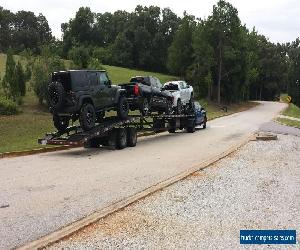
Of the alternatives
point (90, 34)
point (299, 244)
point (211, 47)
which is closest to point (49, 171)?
point (299, 244)

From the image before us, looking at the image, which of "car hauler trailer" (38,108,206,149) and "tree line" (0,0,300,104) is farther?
"tree line" (0,0,300,104)


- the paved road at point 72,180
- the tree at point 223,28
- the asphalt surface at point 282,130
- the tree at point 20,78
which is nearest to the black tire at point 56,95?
the paved road at point 72,180

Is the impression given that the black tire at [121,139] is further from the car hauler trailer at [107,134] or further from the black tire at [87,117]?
the black tire at [87,117]

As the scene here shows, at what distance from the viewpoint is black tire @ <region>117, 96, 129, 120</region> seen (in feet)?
67.3

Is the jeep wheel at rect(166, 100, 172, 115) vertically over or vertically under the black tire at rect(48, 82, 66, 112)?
under

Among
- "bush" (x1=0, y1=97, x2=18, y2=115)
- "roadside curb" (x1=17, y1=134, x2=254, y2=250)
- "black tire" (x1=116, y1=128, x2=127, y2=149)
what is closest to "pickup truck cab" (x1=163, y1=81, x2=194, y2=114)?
"black tire" (x1=116, y1=128, x2=127, y2=149)

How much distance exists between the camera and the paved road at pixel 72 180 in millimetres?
8500

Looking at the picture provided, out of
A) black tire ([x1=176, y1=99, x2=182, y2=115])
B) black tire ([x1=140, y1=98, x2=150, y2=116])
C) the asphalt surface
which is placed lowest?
the asphalt surface

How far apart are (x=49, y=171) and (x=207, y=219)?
6.35 meters

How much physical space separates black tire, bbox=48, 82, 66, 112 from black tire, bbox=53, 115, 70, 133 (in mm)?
643

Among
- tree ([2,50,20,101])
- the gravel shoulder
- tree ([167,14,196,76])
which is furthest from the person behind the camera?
tree ([167,14,196,76])

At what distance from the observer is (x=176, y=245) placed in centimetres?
727

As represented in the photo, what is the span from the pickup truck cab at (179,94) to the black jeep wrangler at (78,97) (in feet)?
25.3

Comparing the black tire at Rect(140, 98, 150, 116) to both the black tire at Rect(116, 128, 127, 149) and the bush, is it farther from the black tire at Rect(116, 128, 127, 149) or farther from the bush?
the bush
